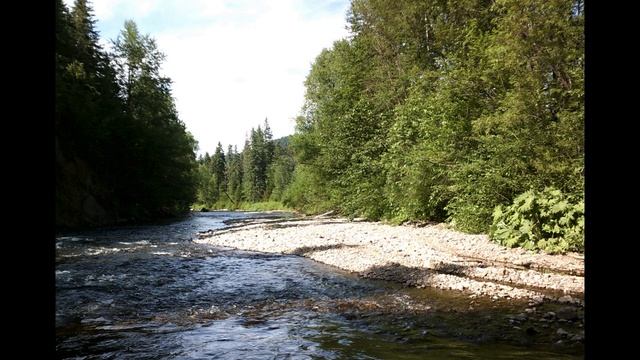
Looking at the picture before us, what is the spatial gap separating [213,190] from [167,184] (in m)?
78.3

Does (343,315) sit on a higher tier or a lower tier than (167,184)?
lower

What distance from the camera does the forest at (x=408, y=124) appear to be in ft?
44.7

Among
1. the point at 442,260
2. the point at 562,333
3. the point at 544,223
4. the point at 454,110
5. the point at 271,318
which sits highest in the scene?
the point at 454,110

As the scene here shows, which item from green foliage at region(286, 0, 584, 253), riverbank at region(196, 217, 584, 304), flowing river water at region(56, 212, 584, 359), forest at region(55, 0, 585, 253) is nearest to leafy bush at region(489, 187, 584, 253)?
forest at region(55, 0, 585, 253)

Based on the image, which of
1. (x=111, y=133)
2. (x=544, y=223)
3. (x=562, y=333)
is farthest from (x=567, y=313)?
(x=111, y=133)

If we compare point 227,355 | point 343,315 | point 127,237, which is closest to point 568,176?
point 343,315

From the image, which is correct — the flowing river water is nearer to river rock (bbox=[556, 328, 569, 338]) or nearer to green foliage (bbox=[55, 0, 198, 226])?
river rock (bbox=[556, 328, 569, 338])

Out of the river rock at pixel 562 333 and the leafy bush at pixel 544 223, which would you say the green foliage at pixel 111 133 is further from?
the river rock at pixel 562 333

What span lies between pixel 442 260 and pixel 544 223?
373cm

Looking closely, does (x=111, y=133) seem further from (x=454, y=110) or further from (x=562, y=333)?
(x=562, y=333)

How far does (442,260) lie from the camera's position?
13.1 meters

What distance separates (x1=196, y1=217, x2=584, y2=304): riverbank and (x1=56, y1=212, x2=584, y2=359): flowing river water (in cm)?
77
